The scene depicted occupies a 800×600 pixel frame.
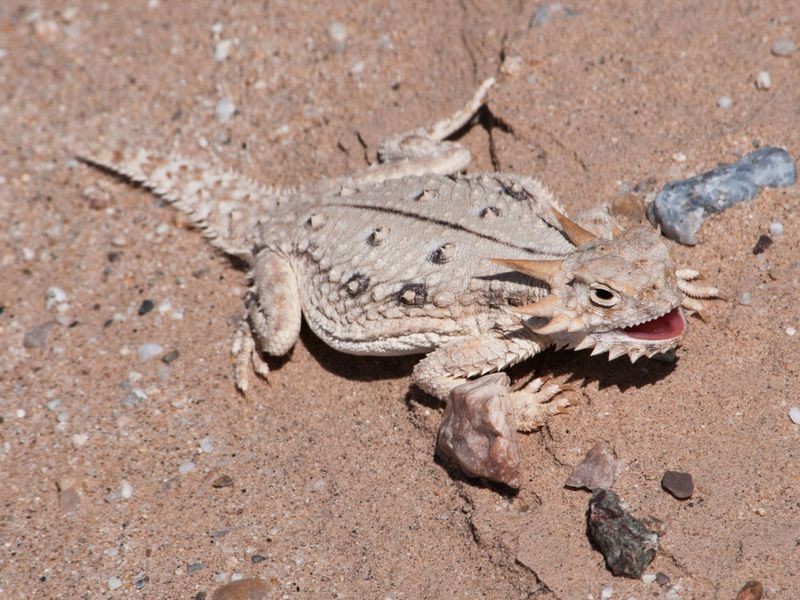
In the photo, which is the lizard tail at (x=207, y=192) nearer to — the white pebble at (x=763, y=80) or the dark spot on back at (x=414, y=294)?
the dark spot on back at (x=414, y=294)

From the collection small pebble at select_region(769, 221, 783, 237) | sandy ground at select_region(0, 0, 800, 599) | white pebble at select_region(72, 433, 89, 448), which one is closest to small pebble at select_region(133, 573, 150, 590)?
sandy ground at select_region(0, 0, 800, 599)

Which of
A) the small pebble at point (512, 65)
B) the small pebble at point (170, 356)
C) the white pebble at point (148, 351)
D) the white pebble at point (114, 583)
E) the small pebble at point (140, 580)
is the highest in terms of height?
the small pebble at point (512, 65)

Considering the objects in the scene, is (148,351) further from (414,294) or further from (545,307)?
(545,307)

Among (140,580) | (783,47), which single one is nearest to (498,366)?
(140,580)

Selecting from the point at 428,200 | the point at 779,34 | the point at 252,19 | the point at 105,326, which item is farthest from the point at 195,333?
the point at 779,34

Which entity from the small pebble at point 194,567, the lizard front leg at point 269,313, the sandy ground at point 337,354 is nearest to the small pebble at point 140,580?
the sandy ground at point 337,354

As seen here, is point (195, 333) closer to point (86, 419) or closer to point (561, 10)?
point (86, 419)

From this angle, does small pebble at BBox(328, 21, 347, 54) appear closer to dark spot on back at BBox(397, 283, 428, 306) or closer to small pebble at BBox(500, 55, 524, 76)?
small pebble at BBox(500, 55, 524, 76)
